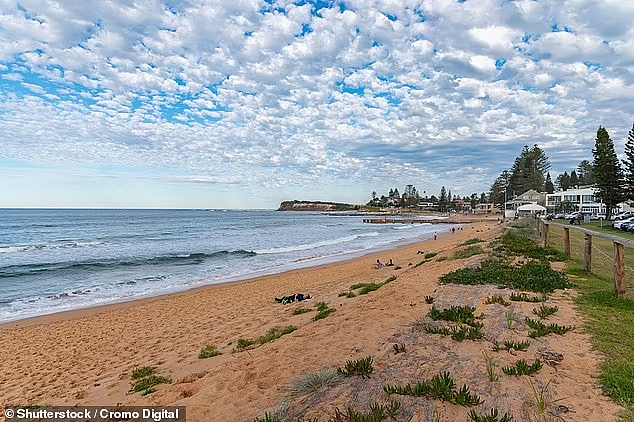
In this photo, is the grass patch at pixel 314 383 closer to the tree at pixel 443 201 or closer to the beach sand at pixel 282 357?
the beach sand at pixel 282 357

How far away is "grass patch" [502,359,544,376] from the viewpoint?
3.90m

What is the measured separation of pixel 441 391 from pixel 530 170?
88407 millimetres

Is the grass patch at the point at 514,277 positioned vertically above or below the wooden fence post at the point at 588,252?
below

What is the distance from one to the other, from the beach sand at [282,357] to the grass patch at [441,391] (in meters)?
0.07

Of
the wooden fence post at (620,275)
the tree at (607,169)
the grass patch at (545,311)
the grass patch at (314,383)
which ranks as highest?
the tree at (607,169)

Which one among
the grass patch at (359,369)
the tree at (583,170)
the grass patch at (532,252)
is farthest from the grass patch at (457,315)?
the tree at (583,170)

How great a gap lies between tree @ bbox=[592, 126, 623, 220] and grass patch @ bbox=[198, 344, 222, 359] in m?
49.9

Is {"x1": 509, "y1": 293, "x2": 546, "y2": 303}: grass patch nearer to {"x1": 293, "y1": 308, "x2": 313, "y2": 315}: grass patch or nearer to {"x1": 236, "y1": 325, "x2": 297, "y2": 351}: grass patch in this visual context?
{"x1": 236, "y1": 325, "x2": 297, "y2": 351}: grass patch

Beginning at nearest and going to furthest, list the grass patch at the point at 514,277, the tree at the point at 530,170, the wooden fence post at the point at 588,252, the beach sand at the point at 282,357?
the beach sand at the point at 282,357 < the grass patch at the point at 514,277 < the wooden fence post at the point at 588,252 < the tree at the point at 530,170

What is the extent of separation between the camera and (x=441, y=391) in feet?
11.6

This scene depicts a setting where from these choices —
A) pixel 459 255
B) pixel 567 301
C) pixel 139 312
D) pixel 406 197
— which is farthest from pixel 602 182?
pixel 406 197

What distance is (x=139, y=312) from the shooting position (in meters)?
12.0

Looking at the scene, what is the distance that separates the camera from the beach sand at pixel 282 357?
144 inches

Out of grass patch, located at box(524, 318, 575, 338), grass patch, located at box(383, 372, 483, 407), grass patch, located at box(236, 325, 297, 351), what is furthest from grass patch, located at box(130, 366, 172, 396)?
grass patch, located at box(524, 318, 575, 338)
